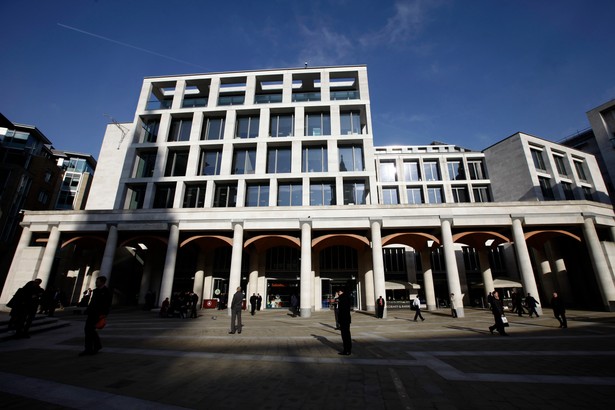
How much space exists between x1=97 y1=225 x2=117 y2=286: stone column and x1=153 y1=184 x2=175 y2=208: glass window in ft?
16.7

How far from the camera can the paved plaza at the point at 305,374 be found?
435 cm

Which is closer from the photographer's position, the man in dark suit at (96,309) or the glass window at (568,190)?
the man in dark suit at (96,309)

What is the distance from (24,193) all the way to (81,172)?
72.3 feet

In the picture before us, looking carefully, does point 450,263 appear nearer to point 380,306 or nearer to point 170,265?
point 380,306

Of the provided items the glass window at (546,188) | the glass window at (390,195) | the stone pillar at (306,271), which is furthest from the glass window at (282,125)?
the glass window at (546,188)

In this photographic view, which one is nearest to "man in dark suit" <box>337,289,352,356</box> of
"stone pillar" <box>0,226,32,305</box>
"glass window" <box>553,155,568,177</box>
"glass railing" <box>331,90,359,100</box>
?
"glass railing" <box>331,90,359,100</box>

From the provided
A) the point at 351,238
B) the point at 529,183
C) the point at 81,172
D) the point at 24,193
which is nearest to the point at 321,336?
the point at 351,238

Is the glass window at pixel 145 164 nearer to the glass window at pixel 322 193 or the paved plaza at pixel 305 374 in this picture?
the glass window at pixel 322 193

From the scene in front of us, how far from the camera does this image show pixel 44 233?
89.2ft

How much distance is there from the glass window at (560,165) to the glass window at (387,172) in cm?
2092

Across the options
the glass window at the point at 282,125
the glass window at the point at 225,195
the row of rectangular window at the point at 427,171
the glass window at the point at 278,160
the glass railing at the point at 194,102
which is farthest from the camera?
the row of rectangular window at the point at 427,171

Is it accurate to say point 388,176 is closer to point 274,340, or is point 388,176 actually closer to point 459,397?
point 274,340

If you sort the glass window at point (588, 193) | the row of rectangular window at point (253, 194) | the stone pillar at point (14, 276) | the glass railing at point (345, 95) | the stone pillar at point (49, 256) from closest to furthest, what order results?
the stone pillar at point (14, 276)
the stone pillar at point (49, 256)
the row of rectangular window at point (253, 194)
the glass railing at point (345, 95)
the glass window at point (588, 193)

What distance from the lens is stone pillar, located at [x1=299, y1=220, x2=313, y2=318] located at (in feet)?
70.5
